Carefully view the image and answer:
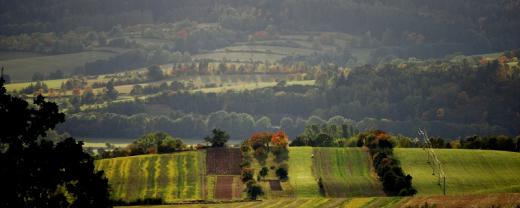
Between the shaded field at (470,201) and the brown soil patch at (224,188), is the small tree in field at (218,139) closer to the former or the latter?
the brown soil patch at (224,188)

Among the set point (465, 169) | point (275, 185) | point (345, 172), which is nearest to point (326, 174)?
point (345, 172)

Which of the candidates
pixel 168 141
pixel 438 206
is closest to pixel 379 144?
pixel 168 141

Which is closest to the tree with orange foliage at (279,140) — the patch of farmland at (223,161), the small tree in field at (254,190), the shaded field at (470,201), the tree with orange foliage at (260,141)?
the tree with orange foliage at (260,141)

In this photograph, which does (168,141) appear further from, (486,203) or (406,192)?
(486,203)

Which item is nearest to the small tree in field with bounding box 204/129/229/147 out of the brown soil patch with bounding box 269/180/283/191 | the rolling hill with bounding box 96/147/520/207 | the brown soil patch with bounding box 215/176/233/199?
the rolling hill with bounding box 96/147/520/207

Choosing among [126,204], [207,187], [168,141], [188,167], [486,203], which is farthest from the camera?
[168,141]

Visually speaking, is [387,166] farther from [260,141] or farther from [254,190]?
[260,141]
